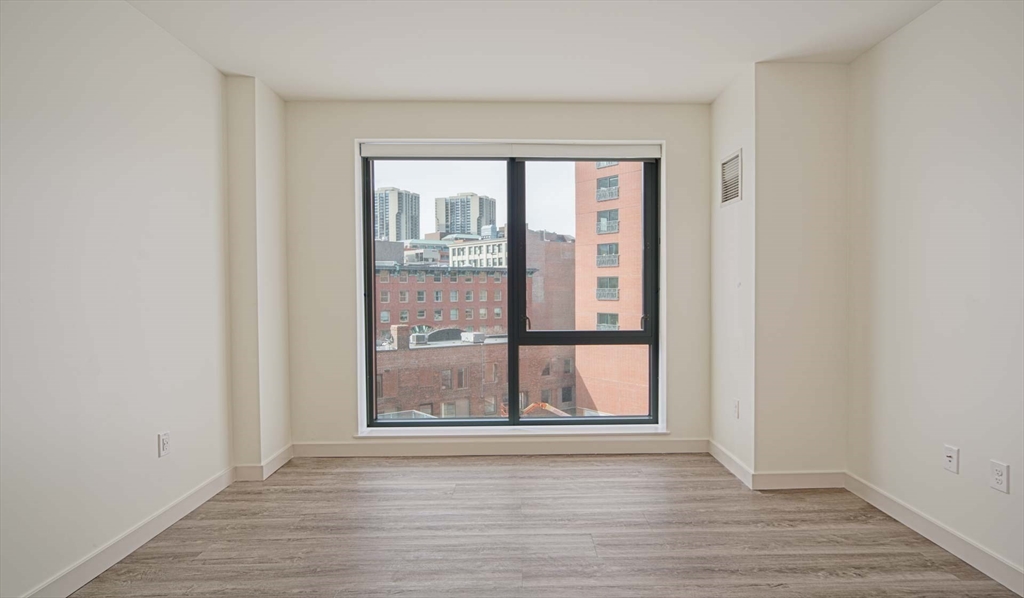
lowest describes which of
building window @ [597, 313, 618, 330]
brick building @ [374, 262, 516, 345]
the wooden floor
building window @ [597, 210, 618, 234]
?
the wooden floor

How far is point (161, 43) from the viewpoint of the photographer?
263cm

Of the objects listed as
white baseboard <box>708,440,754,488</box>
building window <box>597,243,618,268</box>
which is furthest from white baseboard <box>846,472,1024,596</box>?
building window <box>597,243,618,268</box>

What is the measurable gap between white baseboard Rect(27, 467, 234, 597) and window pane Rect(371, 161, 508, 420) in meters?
1.26

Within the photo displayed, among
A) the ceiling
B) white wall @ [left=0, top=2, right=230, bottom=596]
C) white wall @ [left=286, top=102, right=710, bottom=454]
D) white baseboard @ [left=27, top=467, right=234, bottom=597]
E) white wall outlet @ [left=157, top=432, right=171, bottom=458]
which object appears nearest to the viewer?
white wall @ [left=0, top=2, right=230, bottom=596]

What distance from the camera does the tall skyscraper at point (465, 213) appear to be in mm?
3939

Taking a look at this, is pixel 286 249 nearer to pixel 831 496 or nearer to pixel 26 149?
pixel 26 149

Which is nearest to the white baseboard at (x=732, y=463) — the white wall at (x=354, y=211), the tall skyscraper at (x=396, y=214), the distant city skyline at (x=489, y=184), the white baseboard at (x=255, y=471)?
the white wall at (x=354, y=211)

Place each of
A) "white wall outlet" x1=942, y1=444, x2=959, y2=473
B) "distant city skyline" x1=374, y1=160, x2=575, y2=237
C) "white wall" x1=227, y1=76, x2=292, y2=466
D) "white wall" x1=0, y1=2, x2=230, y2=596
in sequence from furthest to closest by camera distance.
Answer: "distant city skyline" x1=374, y1=160, x2=575, y2=237 → "white wall" x1=227, y1=76, x2=292, y2=466 → "white wall outlet" x1=942, y1=444, x2=959, y2=473 → "white wall" x1=0, y1=2, x2=230, y2=596

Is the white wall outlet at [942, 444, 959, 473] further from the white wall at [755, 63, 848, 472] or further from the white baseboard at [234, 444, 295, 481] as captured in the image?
the white baseboard at [234, 444, 295, 481]

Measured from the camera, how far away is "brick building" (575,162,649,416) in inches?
155

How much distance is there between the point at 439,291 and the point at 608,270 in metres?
1.30

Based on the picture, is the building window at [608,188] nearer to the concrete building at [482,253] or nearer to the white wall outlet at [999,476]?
the concrete building at [482,253]

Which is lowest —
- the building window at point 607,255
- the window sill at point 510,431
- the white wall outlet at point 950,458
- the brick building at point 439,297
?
the window sill at point 510,431

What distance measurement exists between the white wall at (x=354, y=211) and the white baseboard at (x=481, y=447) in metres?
0.03
